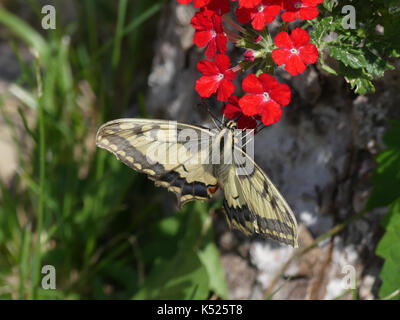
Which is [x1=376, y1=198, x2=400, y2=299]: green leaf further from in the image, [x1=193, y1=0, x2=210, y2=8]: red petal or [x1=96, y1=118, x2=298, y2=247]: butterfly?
[x1=193, y1=0, x2=210, y2=8]: red petal

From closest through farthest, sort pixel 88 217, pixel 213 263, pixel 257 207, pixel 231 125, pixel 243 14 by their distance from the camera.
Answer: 1. pixel 243 14
2. pixel 231 125
3. pixel 257 207
4. pixel 213 263
5. pixel 88 217

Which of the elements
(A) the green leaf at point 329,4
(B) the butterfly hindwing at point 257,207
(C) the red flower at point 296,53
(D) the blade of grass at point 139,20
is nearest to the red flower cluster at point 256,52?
(C) the red flower at point 296,53

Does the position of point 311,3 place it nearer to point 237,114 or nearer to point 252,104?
point 252,104

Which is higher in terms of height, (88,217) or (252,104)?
(88,217)

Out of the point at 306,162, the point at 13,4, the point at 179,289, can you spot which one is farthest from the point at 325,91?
the point at 13,4

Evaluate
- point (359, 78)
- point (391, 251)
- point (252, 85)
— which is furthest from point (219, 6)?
point (391, 251)

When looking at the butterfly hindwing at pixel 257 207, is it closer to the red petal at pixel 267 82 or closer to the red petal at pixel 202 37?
the red petal at pixel 267 82

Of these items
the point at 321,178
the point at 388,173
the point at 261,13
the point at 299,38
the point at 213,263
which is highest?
the point at 261,13
